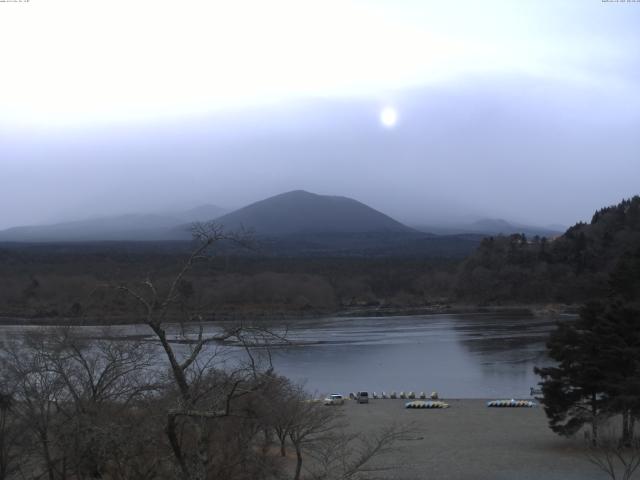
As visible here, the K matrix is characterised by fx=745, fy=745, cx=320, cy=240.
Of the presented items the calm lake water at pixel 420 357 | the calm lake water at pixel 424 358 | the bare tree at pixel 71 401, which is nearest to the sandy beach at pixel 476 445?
the calm lake water at pixel 420 357

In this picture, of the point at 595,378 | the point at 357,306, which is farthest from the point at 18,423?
the point at 357,306

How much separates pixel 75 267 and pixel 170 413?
162ft

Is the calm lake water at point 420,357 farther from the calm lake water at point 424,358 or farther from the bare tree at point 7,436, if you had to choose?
the bare tree at point 7,436

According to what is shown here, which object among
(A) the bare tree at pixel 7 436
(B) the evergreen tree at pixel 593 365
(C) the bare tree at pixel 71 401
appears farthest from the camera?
(B) the evergreen tree at pixel 593 365

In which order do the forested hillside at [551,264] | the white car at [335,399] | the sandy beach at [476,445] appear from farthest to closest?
1. the forested hillside at [551,264]
2. the white car at [335,399]
3. the sandy beach at [476,445]

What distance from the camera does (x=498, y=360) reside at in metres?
23.7

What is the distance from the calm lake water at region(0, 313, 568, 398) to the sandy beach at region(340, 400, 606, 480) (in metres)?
2.20

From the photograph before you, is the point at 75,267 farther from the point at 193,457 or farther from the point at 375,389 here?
the point at 193,457

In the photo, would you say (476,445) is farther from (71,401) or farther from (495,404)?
(71,401)

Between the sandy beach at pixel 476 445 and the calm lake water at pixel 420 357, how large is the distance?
2204 mm

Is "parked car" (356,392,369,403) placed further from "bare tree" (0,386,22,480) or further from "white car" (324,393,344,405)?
"bare tree" (0,386,22,480)

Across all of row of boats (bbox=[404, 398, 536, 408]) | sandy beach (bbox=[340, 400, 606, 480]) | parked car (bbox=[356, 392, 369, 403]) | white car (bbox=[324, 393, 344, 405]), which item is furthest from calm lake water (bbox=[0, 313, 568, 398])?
sandy beach (bbox=[340, 400, 606, 480])

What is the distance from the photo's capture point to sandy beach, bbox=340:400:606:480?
402 inches

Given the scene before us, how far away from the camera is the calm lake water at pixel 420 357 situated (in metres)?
20.2
